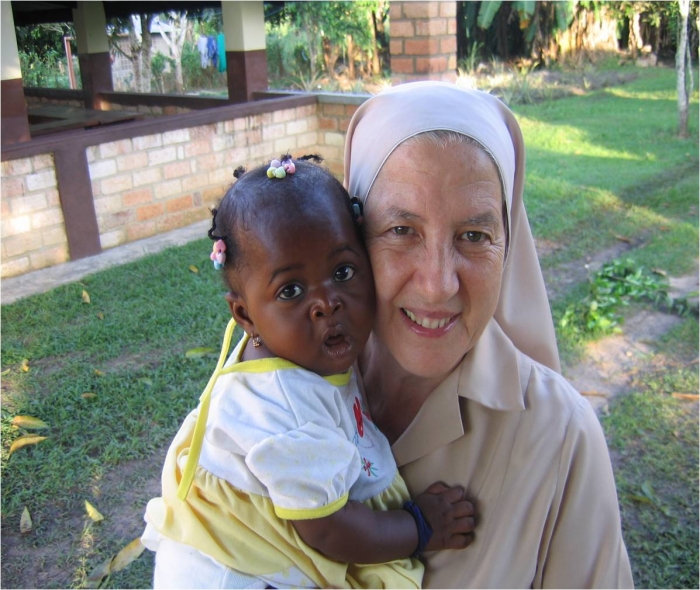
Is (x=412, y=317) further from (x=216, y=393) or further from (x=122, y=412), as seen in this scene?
(x=122, y=412)

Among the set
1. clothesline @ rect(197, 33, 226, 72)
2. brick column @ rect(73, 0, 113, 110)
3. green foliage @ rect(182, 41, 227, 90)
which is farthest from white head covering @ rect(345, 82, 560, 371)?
clothesline @ rect(197, 33, 226, 72)

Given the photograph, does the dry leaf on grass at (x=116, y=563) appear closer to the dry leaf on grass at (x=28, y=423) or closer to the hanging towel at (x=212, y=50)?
the dry leaf on grass at (x=28, y=423)

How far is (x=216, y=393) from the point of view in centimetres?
162

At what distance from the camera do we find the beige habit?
1645mm

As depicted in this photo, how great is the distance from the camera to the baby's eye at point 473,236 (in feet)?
5.38

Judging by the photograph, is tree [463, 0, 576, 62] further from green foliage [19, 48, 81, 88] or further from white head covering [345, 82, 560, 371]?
white head covering [345, 82, 560, 371]

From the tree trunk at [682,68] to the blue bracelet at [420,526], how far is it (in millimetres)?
11705

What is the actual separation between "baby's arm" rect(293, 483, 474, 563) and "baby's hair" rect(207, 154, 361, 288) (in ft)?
2.01

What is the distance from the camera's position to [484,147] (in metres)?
1.62

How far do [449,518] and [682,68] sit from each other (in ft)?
38.7

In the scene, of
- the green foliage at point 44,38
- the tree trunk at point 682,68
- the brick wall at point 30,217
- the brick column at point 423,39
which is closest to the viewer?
the brick wall at point 30,217

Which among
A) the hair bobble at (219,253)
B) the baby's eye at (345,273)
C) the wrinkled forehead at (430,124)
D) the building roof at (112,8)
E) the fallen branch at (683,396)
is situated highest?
the building roof at (112,8)

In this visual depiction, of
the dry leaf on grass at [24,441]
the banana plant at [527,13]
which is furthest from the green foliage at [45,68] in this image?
the banana plant at [527,13]

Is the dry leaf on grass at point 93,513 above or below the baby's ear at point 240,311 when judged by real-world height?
below
